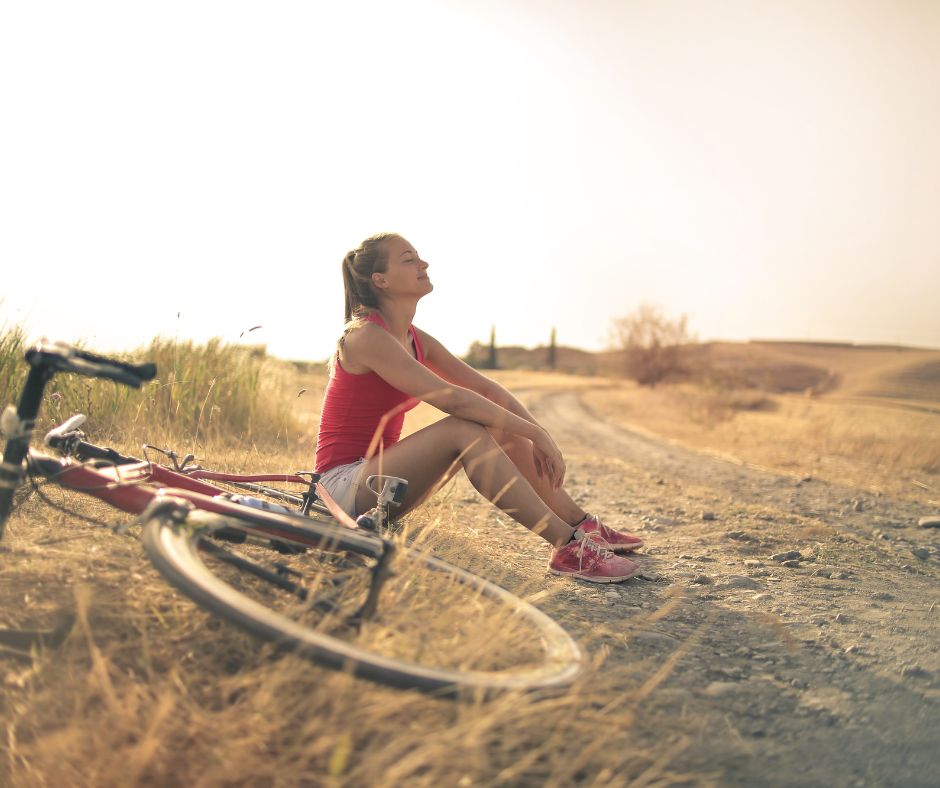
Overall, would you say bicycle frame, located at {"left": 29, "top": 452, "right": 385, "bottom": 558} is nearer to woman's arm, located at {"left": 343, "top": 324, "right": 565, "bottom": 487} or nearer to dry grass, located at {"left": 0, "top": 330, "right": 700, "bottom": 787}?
dry grass, located at {"left": 0, "top": 330, "right": 700, "bottom": 787}

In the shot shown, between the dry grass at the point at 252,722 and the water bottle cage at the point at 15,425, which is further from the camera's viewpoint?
the water bottle cage at the point at 15,425

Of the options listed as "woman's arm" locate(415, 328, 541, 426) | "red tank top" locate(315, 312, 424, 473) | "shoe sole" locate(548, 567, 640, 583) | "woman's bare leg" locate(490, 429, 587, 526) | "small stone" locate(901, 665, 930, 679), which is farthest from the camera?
"woman's arm" locate(415, 328, 541, 426)

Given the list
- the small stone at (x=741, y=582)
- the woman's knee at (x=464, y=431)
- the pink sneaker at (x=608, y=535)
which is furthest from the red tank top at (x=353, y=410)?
the small stone at (x=741, y=582)

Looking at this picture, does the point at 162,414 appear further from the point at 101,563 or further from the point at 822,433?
the point at 822,433

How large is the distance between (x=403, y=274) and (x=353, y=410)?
68cm

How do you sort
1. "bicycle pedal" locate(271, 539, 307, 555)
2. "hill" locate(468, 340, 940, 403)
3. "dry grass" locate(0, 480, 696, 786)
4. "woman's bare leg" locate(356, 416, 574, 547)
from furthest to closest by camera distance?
"hill" locate(468, 340, 940, 403), "woman's bare leg" locate(356, 416, 574, 547), "bicycle pedal" locate(271, 539, 307, 555), "dry grass" locate(0, 480, 696, 786)

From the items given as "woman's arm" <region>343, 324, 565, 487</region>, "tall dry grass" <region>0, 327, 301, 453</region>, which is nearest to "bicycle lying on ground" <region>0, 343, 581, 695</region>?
"woman's arm" <region>343, 324, 565, 487</region>

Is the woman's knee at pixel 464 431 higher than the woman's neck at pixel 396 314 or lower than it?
lower

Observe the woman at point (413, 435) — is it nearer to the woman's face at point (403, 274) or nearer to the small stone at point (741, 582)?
the woman's face at point (403, 274)

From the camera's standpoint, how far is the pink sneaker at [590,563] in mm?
3594

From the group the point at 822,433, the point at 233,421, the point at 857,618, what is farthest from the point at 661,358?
the point at 857,618

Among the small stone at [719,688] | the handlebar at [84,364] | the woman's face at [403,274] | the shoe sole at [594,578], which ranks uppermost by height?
the woman's face at [403,274]

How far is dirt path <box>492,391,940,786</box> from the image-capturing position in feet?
6.85

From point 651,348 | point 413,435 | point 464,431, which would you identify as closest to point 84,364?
point 413,435
